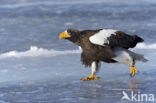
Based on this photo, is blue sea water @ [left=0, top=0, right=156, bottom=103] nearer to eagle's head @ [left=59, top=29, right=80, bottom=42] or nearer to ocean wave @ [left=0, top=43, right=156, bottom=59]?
ocean wave @ [left=0, top=43, right=156, bottom=59]

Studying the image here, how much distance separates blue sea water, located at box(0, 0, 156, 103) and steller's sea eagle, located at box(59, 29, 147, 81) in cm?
26

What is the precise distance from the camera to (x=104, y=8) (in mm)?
14445

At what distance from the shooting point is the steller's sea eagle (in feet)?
21.5

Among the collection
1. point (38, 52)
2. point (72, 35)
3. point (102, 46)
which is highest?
point (72, 35)

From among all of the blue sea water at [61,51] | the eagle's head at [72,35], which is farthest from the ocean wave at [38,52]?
the eagle's head at [72,35]

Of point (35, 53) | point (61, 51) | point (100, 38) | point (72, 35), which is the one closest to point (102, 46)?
point (100, 38)

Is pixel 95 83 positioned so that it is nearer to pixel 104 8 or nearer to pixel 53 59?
pixel 53 59

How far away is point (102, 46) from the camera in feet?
21.5

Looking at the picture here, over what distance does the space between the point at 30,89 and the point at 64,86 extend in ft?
1.54

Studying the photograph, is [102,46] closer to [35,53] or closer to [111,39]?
[111,39]

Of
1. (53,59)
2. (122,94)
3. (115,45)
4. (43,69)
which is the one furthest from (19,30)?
(122,94)

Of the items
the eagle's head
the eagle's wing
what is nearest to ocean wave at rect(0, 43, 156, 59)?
the eagle's head

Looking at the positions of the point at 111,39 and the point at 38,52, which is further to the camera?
the point at 38,52

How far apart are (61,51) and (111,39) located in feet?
8.59
